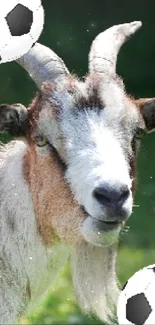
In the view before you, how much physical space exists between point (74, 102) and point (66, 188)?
1.59ft

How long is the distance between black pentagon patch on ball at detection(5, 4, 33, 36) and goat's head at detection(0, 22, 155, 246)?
25 cm

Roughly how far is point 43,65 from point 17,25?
461 millimetres

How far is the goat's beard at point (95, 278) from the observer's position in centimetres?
716

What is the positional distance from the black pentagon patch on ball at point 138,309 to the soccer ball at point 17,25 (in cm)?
174

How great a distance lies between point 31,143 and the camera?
7.01 meters

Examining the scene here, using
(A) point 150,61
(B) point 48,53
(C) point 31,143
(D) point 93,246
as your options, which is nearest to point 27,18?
(B) point 48,53

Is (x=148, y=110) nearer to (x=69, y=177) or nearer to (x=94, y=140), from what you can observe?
(x=94, y=140)

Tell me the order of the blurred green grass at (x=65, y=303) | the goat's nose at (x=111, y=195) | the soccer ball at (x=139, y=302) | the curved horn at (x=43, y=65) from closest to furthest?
the goat's nose at (x=111, y=195), the soccer ball at (x=139, y=302), the curved horn at (x=43, y=65), the blurred green grass at (x=65, y=303)

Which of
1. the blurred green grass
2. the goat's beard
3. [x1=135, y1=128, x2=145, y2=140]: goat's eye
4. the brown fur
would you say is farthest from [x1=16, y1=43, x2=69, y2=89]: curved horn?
the blurred green grass

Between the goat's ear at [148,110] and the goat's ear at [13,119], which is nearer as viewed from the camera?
the goat's ear at [13,119]

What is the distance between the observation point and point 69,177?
657 centimetres

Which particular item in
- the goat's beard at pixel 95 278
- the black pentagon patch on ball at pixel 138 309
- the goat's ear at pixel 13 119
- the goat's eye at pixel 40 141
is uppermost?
the goat's ear at pixel 13 119

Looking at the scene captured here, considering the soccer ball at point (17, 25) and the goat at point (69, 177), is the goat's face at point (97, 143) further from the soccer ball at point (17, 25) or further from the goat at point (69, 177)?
the soccer ball at point (17, 25)

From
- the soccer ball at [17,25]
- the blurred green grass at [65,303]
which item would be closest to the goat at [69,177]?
the soccer ball at [17,25]
